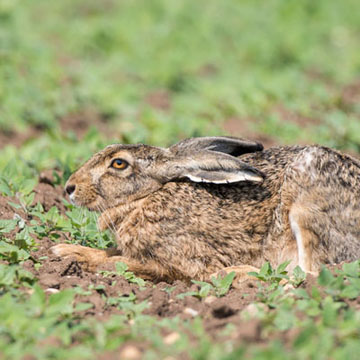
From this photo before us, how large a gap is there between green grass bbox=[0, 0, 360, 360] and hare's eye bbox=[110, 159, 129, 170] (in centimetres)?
49

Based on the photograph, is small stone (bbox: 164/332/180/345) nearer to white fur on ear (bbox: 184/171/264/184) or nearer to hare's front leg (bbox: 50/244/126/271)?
hare's front leg (bbox: 50/244/126/271)

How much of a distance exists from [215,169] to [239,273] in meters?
0.86

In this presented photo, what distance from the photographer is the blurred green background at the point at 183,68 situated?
8828 millimetres

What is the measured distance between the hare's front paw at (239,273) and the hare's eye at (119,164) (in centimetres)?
122

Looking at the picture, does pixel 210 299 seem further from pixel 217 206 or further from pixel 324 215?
pixel 324 215

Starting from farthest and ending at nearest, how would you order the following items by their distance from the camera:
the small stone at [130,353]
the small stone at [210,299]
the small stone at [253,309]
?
the small stone at [210,299], the small stone at [253,309], the small stone at [130,353]

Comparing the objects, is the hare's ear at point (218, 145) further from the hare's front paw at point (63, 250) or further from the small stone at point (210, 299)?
the small stone at point (210, 299)

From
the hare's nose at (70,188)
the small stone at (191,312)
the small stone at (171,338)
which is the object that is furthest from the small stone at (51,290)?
the hare's nose at (70,188)

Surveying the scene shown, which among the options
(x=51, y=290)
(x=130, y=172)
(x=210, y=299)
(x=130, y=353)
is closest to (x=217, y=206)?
(x=130, y=172)

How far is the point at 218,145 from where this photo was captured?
18.8 ft

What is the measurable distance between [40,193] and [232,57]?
288 inches

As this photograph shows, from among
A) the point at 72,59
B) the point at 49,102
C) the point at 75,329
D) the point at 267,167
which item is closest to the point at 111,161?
the point at 267,167

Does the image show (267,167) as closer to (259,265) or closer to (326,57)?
(259,265)

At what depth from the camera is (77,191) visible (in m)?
5.61
